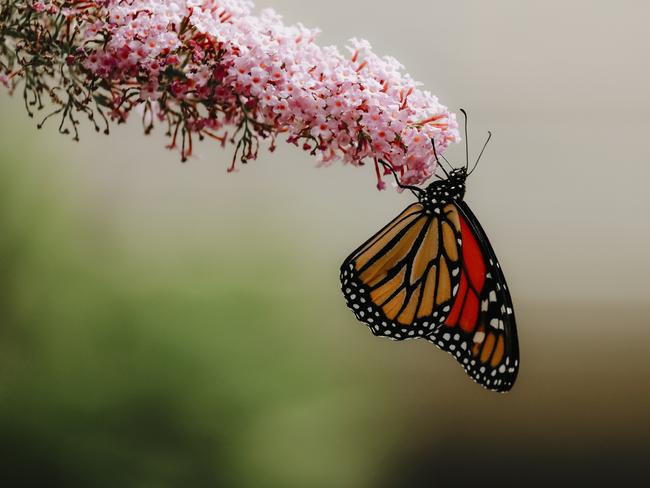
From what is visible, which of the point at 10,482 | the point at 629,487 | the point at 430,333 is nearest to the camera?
the point at 430,333

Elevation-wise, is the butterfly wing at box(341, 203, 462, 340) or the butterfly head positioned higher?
the butterfly head

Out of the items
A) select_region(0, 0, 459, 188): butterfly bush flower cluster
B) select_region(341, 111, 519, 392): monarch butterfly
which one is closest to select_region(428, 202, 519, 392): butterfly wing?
select_region(341, 111, 519, 392): monarch butterfly

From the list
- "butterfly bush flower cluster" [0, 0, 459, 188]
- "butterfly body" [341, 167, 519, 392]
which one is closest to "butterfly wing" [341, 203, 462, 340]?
"butterfly body" [341, 167, 519, 392]

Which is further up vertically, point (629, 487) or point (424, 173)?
point (424, 173)

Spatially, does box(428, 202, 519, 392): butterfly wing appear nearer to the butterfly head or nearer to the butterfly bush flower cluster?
the butterfly head

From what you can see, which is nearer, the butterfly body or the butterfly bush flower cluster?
the butterfly bush flower cluster

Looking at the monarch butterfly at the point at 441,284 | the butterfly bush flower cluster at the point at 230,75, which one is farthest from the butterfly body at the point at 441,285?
the butterfly bush flower cluster at the point at 230,75

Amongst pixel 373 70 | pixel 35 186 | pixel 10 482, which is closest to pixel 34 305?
pixel 35 186

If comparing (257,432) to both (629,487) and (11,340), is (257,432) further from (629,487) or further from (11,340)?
(629,487)
